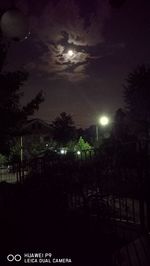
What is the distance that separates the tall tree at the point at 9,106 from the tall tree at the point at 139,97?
2273 centimetres

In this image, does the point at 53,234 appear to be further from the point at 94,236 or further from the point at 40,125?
the point at 40,125

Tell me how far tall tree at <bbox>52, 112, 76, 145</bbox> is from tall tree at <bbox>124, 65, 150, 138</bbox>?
15238mm

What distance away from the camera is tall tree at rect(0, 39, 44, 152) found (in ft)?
67.8

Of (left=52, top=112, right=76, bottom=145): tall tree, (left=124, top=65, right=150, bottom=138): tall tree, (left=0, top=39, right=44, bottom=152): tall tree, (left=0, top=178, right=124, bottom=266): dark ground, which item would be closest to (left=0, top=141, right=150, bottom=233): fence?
(left=0, top=178, right=124, bottom=266): dark ground

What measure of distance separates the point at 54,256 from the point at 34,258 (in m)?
0.36

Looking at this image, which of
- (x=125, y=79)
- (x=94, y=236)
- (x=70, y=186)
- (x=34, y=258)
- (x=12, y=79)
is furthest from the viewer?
(x=125, y=79)

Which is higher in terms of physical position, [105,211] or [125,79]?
[125,79]

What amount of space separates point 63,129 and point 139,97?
20217 millimetres

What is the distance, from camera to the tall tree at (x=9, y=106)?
20672mm

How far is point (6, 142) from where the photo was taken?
70.2 feet

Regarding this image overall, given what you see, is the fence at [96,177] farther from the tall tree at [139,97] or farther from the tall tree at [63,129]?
the tall tree at [63,129]

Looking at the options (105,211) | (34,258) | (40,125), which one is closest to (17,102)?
(105,211)

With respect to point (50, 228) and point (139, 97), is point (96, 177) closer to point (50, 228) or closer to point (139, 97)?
point (50, 228)

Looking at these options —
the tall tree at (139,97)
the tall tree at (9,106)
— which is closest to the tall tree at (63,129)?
the tall tree at (139,97)
